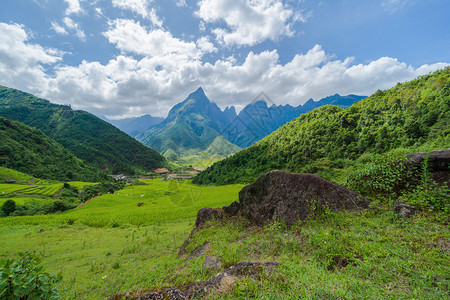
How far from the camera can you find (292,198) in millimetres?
7523

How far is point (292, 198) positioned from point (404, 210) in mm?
3529

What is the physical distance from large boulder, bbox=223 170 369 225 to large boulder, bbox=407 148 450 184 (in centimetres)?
246

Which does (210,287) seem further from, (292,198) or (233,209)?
(233,209)

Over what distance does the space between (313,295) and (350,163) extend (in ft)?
167

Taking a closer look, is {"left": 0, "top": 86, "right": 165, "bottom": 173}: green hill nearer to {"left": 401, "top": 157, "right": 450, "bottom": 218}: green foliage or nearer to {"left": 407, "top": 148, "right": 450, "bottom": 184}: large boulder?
{"left": 401, "top": 157, "right": 450, "bottom": 218}: green foliage

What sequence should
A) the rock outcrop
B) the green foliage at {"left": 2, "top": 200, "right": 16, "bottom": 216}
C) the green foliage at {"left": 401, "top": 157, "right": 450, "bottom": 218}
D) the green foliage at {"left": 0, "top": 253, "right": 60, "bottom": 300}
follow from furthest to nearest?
the green foliage at {"left": 2, "top": 200, "right": 16, "bottom": 216}, the green foliage at {"left": 401, "top": 157, "right": 450, "bottom": 218}, the rock outcrop, the green foliage at {"left": 0, "top": 253, "right": 60, "bottom": 300}

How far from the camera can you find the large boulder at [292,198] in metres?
6.62

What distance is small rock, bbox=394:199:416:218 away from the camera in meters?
5.05

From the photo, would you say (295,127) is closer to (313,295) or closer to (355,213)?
(355,213)

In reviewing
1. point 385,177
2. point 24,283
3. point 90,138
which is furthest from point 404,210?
point 90,138

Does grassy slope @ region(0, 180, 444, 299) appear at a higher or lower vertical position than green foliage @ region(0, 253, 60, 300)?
lower

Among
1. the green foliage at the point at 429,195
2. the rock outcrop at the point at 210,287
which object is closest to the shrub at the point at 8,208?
the rock outcrop at the point at 210,287

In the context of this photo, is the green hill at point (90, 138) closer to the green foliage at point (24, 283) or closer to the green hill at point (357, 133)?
the green hill at point (357, 133)

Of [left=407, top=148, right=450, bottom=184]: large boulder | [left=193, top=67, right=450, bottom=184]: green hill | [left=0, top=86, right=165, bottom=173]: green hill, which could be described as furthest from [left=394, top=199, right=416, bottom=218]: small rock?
[left=0, top=86, right=165, bottom=173]: green hill
